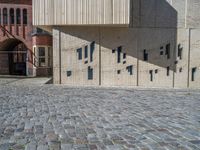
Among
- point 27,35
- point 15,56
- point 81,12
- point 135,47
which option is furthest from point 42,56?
point 135,47

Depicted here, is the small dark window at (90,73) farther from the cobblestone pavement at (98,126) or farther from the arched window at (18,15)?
the arched window at (18,15)

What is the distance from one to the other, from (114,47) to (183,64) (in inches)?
184

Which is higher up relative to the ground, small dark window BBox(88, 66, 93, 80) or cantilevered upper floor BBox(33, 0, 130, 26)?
cantilevered upper floor BBox(33, 0, 130, 26)

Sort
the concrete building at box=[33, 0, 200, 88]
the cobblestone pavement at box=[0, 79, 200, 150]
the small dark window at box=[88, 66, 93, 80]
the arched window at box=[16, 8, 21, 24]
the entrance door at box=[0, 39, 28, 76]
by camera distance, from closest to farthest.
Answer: the cobblestone pavement at box=[0, 79, 200, 150]
the concrete building at box=[33, 0, 200, 88]
the small dark window at box=[88, 66, 93, 80]
the arched window at box=[16, 8, 21, 24]
the entrance door at box=[0, 39, 28, 76]

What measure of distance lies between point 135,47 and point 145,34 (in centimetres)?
104

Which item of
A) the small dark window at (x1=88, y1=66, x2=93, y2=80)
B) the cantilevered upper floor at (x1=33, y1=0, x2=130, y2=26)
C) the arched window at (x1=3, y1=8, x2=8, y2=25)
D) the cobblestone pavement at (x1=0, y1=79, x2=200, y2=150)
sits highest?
the arched window at (x1=3, y1=8, x2=8, y2=25)

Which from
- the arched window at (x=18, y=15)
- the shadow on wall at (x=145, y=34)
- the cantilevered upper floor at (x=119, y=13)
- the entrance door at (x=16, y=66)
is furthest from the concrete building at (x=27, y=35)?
the cantilevered upper floor at (x=119, y=13)

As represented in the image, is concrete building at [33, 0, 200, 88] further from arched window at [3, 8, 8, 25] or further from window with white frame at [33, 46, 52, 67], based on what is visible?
arched window at [3, 8, 8, 25]

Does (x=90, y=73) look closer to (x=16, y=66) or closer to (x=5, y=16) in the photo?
(x=5, y=16)

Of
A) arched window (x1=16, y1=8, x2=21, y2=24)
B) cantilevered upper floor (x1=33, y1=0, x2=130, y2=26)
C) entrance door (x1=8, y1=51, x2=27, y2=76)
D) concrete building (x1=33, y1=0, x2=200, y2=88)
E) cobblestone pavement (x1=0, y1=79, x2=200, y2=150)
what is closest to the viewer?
cobblestone pavement (x1=0, y1=79, x2=200, y2=150)

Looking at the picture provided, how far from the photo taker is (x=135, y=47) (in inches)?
671

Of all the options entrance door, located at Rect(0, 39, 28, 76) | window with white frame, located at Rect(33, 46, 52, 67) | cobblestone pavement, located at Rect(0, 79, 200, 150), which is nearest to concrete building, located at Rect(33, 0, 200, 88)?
cobblestone pavement, located at Rect(0, 79, 200, 150)

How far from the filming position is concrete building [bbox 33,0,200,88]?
16844 millimetres

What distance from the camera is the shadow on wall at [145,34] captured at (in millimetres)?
16859
